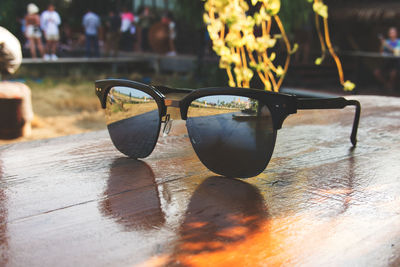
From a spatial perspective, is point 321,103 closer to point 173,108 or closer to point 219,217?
point 173,108

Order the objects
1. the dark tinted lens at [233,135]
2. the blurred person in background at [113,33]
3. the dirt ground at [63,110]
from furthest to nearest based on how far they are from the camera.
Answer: the blurred person in background at [113,33], the dirt ground at [63,110], the dark tinted lens at [233,135]

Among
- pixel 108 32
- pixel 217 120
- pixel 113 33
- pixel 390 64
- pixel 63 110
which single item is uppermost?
pixel 108 32

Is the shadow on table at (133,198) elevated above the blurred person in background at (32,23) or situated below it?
below

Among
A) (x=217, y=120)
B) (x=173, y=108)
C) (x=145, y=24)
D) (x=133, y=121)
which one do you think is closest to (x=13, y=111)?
(x=133, y=121)

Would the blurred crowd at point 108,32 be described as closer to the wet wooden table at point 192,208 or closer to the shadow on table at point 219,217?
the wet wooden table at point 192,208

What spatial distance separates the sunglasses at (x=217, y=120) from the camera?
2.93ft

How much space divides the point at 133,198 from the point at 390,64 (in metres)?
8.25

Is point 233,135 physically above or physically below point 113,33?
below

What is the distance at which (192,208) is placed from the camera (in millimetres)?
741

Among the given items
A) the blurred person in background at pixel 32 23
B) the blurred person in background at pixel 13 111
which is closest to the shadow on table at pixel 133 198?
the blurred person in background at pixel 13 111

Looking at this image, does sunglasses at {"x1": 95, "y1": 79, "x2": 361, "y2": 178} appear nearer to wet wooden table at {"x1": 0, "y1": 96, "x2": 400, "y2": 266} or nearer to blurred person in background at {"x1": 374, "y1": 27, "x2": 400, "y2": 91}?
wet wooden table at {"x1": 0, "y1": 96, "x2": 400, "y2": 266}

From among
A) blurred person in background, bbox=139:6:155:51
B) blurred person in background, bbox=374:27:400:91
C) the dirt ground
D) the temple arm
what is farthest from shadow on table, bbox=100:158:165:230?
blurred person in background, bbox=139:6:155:51

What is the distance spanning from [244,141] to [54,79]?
31.0ft

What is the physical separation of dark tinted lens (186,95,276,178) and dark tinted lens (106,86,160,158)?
4.8 inches
